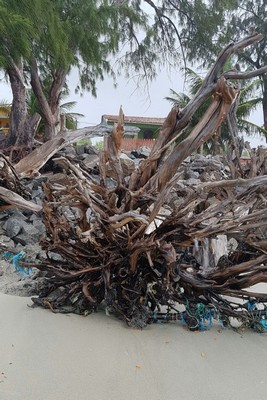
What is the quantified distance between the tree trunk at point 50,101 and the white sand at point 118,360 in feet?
20.8

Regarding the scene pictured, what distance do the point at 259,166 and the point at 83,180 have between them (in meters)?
1.93

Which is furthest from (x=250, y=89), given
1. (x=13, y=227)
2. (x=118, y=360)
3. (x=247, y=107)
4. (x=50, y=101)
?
(x=118, y=360)

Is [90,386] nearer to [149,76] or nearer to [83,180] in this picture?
[83,180]

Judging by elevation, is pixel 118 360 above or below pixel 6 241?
above

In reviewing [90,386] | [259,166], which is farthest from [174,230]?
[259,166]

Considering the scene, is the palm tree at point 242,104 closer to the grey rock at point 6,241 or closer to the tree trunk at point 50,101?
the tree trunk at point 50,101

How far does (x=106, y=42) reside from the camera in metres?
8.48

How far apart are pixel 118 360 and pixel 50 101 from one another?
794 centimetres

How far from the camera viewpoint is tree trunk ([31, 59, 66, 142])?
8094 mm

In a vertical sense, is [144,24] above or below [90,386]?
above

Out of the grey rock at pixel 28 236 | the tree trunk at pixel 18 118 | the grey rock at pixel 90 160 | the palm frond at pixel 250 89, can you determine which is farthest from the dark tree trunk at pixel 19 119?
the palm frond at pixel 250 89

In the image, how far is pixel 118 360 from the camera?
76.5 inches

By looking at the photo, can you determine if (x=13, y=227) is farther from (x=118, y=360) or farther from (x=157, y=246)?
(x=118, y=360)

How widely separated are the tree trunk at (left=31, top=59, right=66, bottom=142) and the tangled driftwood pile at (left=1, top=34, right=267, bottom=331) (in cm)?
585
